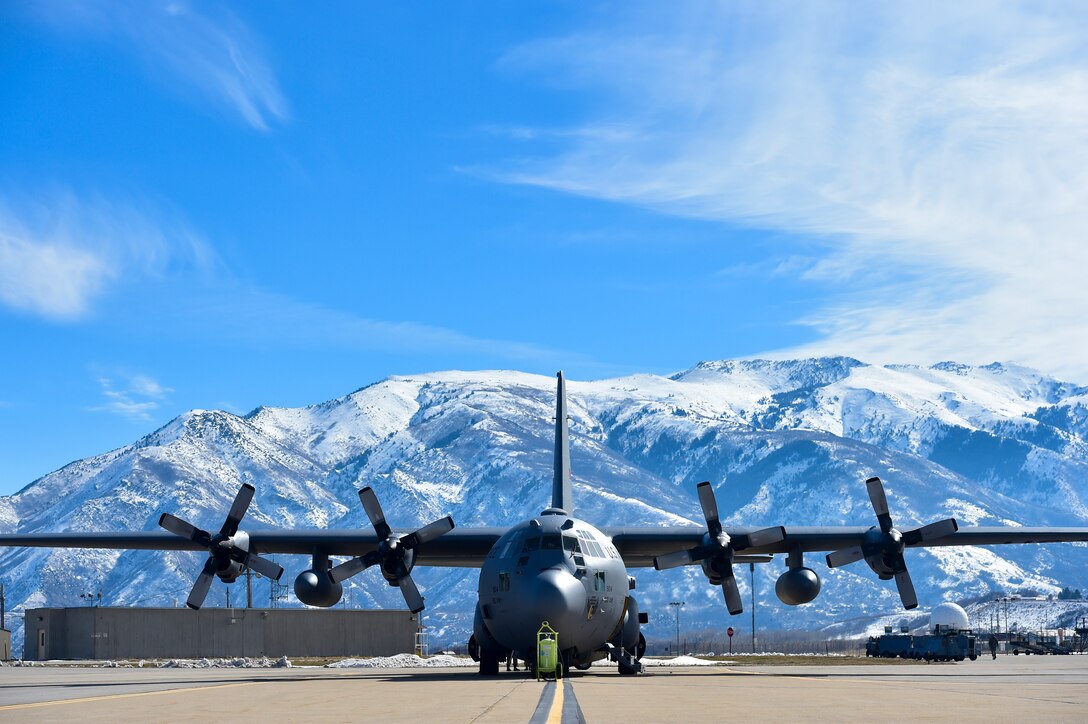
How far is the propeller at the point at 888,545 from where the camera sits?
43.6 m

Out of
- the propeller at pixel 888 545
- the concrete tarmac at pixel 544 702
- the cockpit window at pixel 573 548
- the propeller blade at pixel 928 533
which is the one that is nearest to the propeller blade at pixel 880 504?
the propeller at pixel 888 545

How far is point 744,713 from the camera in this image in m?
19.6

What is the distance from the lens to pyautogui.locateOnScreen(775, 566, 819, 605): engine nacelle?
42.4 m

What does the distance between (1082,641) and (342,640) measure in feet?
261

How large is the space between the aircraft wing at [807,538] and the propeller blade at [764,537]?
1.00 meters

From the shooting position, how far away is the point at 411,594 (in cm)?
4188

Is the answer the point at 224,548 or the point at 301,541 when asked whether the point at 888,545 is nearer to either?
the point at 301,541

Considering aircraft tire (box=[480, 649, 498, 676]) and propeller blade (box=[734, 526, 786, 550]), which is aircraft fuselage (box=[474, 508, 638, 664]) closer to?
aircraft tire (box=[480, 649, 498, 676])

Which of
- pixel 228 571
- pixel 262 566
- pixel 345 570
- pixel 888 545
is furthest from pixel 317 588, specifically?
pixel 888 545

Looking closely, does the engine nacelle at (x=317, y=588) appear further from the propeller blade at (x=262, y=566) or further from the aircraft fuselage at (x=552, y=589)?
the aircraft fuselage at (x=552, y=589)

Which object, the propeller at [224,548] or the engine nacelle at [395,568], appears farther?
the propeller at [224,548]

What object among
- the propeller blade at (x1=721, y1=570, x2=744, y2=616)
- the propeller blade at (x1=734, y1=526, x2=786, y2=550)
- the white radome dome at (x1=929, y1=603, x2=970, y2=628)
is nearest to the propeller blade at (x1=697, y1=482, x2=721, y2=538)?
the propeller blade at (x1=734, y1=526, x2=786, y2=550)

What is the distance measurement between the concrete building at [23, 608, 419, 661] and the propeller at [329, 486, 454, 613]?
35949 millimetres

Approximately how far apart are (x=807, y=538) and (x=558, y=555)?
1414 centimetres
